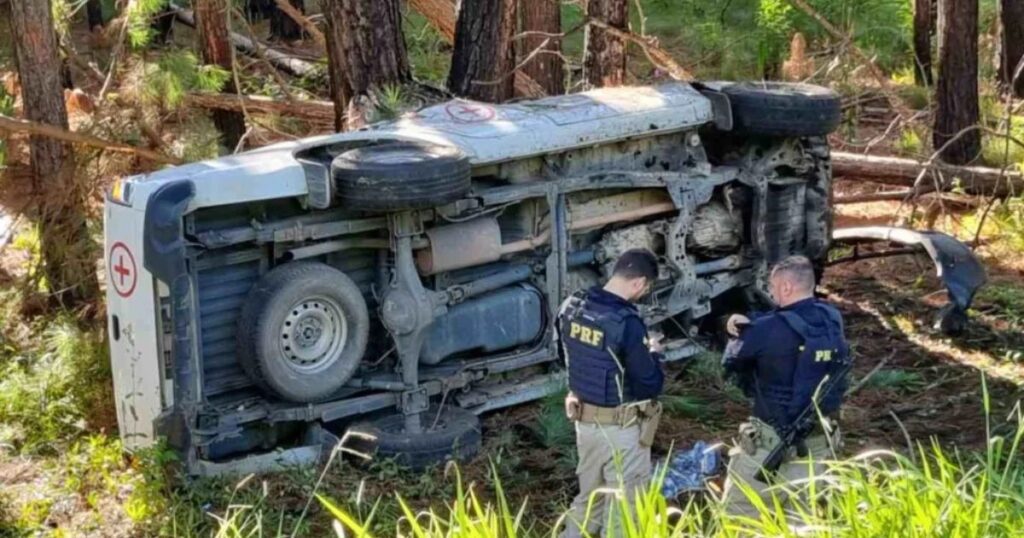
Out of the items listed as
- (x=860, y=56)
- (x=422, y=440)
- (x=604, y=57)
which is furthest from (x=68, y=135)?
(x=860, y=56)

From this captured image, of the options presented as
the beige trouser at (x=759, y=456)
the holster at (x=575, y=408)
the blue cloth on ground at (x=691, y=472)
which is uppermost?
the holster at (x=575, y=408)

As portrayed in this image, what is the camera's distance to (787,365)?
5.91 meters

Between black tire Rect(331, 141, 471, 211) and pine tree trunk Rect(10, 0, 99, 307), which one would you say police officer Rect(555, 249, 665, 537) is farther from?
pine tree trunk Rect(10, 0, 99, 307)

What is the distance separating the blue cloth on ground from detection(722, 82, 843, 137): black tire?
274cm

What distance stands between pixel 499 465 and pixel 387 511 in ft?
2.36

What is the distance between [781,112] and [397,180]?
2.78 m

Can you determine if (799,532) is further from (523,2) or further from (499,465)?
(523,2)

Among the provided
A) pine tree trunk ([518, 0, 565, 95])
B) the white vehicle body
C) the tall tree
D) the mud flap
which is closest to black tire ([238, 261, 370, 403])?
the white vehicle body

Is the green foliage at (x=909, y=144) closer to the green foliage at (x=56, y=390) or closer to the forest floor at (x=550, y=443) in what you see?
the forest floor at (x=550, y=443)

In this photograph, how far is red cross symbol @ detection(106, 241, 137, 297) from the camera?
670 centimetres

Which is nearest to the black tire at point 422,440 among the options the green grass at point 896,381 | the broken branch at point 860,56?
the green grass at point 896,381

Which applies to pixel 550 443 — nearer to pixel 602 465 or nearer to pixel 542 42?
pixel 602 465

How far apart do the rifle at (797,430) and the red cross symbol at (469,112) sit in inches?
102

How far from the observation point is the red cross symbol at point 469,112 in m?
7.73
